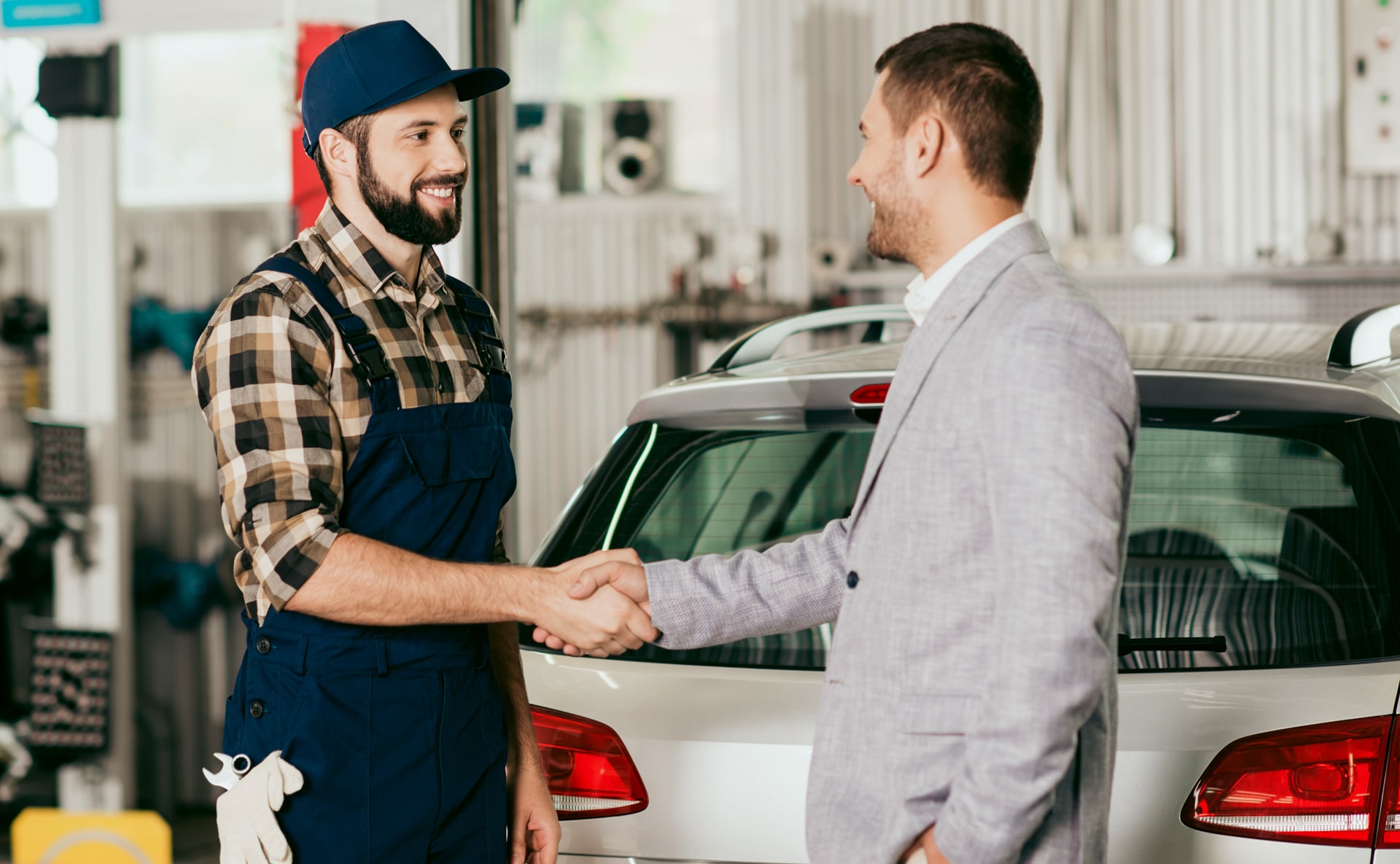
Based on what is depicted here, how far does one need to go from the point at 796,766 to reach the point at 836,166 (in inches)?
182

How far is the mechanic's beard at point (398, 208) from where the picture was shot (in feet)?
6.17

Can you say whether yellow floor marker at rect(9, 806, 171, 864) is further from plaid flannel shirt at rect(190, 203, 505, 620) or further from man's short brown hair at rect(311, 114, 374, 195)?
man's short brown hair at rect(311, 114, 374, 195)

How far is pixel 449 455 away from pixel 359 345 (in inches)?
7.7

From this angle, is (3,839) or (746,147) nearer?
(3,839)

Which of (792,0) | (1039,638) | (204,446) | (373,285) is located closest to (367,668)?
(373,285)

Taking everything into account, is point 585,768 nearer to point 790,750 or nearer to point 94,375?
point 790,750

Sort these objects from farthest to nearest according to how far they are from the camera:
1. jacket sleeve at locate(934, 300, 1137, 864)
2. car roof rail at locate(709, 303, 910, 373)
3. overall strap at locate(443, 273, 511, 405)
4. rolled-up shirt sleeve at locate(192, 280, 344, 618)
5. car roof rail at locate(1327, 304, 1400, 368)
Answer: car roof rail at locate(709, 303, 910, 373), car roof rail at locate(1327, 304, 1400, 368), overall strap at locate(443, 273, 511, 405), rolled-up shirt sleeve at locate(192, 280, 344, 618), jacket sleeve at locate(934, 300, 1137, 864)

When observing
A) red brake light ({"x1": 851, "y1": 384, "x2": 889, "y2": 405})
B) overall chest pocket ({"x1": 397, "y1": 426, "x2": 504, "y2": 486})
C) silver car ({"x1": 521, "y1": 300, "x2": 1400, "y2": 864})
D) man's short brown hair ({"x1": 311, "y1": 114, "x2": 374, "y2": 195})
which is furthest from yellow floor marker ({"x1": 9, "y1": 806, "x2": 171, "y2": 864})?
red brake light ({"x1": 851, "y1": 384, "x2": 889, "y2": 405})

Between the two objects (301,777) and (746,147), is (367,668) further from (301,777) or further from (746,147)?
(746,147)

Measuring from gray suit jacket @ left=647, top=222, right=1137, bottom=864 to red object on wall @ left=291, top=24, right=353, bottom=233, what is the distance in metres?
3.28

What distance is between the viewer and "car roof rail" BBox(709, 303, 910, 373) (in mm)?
2584

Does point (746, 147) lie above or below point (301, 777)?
above

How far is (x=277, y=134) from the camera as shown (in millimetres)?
6285

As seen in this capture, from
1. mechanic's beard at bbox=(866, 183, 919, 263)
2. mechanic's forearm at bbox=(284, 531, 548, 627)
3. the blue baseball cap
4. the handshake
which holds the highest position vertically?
the blue baseball cap
